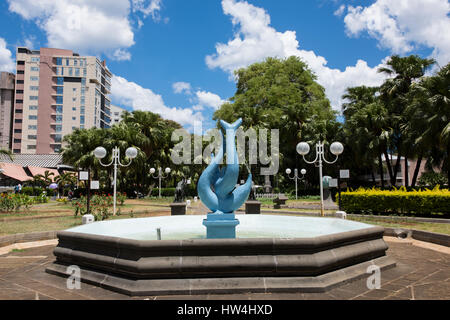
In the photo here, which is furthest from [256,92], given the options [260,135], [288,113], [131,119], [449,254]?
[449,254]

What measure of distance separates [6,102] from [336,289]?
93.3m

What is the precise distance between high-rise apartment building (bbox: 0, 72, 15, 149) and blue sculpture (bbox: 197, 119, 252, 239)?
86.1 m

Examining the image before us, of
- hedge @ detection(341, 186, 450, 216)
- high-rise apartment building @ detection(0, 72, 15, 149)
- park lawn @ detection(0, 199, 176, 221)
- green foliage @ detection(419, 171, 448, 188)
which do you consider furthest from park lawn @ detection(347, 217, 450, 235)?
high-rise apartment building @ detection(0, 72, 15, 149)

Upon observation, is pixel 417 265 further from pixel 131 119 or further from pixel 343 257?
pixel 131 119

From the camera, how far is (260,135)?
34375 mm

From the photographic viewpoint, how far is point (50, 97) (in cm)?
7506

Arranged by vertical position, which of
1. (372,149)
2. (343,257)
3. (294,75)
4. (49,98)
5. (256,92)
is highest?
(49,98)

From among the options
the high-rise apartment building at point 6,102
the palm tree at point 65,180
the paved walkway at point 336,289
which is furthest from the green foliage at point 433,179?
the high-rise apartment building at point 6,102

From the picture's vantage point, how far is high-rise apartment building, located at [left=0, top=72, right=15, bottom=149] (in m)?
75.2

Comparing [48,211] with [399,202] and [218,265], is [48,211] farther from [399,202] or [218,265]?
[399,202]

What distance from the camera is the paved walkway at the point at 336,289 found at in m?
4.27

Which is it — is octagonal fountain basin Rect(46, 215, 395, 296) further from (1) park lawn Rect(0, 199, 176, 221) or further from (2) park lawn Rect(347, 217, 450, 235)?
(1) park lawn Rect(0, 199, 176, 221)

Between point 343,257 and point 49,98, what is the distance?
8527 centimetres

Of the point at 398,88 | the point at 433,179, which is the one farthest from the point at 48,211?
the point at 433,179
